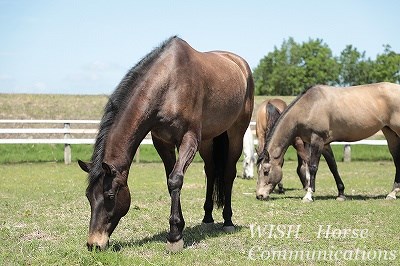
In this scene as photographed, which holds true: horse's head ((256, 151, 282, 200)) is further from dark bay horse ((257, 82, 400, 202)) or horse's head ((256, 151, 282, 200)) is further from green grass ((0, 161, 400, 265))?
green grass ((0, 161, 400, 265))

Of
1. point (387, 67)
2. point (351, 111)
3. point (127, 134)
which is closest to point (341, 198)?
point (351, 111)

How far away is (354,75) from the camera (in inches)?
2638

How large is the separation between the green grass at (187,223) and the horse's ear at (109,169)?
30.9 inches

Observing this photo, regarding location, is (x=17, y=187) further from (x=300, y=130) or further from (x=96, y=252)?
(x=96, y=252)

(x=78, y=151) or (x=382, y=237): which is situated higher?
(x=382, y=237)

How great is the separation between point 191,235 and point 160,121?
1654mm

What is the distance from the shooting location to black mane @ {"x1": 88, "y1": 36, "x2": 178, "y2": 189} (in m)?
5.32

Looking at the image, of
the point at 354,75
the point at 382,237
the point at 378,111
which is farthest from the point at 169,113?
the point at 354,75

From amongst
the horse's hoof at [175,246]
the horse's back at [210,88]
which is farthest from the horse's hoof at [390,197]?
the horse's hoof at [175,246]

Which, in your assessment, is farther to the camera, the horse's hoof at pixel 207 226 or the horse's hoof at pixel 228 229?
the horse's hoof at pixel 207 226

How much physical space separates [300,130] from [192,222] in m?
4.08

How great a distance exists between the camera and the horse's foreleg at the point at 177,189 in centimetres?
551

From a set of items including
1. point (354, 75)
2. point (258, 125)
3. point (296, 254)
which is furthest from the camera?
point (354, 75)

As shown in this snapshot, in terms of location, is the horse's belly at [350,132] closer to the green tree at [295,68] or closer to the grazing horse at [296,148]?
the grazing horse at [296,148]
